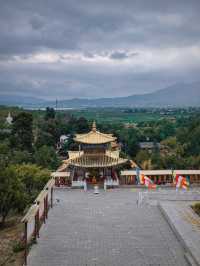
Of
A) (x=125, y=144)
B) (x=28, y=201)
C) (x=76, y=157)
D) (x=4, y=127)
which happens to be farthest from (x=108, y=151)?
(x=4, y=127)

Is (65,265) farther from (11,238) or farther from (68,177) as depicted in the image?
(68,177)

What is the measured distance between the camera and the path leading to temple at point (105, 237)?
42.7 ft

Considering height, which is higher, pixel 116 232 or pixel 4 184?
pixel 4 184

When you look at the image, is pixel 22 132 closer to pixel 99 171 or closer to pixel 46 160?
pixel 46 160

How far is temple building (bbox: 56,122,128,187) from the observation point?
90.4 ft

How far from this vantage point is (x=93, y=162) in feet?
91.6

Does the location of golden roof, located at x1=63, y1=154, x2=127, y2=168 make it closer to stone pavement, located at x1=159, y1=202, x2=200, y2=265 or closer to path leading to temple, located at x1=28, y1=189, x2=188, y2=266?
path leading to temple, located at x1=28, y1=189, x2=188, y2=266

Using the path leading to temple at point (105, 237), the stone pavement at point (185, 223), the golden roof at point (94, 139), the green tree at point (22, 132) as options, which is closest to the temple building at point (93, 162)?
the golden roof at point (94, 139)

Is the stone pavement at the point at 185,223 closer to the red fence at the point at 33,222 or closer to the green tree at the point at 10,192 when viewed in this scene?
the red fence at the point at 33,222

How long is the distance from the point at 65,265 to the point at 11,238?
5141mm

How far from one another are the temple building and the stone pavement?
23.4 feet

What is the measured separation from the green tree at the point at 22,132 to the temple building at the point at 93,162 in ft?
73.2

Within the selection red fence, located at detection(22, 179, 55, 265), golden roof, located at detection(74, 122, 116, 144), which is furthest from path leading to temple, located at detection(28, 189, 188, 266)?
golden roof, located at detection(74, 122, 116, 144)

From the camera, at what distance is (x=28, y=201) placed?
69.7 ft
